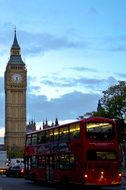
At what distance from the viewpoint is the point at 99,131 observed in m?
31.0

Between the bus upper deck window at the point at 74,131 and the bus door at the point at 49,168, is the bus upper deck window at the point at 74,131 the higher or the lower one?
the higher one

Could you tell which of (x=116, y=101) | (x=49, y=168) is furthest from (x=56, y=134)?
(x=116, y=101)

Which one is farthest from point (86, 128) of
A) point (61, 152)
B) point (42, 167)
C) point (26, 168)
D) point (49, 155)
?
point (26, 168)

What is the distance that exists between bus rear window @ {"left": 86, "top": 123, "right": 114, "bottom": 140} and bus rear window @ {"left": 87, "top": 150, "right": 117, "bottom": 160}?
2.41 feet

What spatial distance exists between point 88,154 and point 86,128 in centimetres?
136

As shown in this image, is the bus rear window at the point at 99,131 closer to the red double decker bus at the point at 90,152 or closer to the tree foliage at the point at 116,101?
the red double decker bus at the point at 90,152

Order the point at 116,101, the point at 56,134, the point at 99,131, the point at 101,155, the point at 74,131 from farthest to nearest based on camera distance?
the point at 116,101 → the point at 56,134 → the point at 74,131 → the point at 99,131 → the point at 101,155

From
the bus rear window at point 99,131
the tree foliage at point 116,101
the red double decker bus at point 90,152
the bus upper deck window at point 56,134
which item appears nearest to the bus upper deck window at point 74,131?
the red double decker bus at point 90,152

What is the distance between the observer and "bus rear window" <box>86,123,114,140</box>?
3070cm

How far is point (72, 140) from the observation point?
31.8 metres

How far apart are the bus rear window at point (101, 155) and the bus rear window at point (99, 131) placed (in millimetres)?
735

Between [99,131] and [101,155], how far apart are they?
4.16ft

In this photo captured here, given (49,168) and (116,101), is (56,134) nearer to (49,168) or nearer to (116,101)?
(49,168)

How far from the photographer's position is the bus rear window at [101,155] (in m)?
30.6
